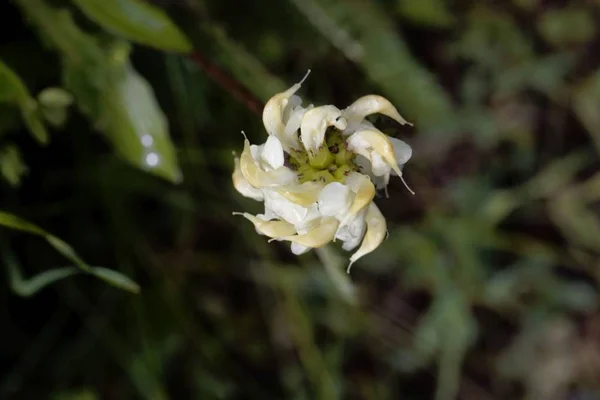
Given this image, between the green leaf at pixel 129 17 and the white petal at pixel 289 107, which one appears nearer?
the white petal at pixel 289 107

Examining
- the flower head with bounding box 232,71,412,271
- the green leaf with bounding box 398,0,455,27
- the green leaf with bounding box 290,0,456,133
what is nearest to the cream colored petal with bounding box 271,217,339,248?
the flower head with bounding box 232,71,412,271

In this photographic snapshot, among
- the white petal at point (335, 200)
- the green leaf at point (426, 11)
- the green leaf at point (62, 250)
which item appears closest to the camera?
the white petal at point (335, 200)

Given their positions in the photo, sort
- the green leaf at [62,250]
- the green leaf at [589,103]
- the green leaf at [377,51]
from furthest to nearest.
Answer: the green leaf at [589,103] < the green leaf at [377,51] < the green leaf at [62,250]

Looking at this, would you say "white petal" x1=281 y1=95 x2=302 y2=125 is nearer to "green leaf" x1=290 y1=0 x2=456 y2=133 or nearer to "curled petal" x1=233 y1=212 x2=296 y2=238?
"curled petal" x1=233 y1=212 x2=296 y2=238

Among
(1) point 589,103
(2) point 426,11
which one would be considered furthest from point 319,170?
(1) point 589,103

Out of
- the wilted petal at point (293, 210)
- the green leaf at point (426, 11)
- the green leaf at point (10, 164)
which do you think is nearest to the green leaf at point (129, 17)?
the green leaf at point (10, 164)

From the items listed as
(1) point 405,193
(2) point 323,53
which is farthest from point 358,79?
(1) point 405,193

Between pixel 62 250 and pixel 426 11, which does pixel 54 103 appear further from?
pixel 426 11

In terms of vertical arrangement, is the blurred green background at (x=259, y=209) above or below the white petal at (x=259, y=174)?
above

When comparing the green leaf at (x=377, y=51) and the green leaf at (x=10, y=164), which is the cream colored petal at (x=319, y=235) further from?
the green leaf at (x=377, y=51)
